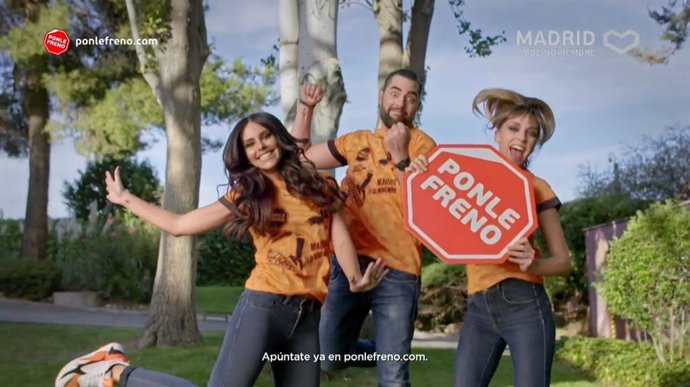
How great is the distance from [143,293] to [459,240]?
32.7 ft

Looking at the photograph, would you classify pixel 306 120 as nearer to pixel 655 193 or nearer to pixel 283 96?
pixel 283 96

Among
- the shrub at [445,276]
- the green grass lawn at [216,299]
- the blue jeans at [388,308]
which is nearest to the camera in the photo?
the blue jeans at [388,308]

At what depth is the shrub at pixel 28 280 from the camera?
12.5 m

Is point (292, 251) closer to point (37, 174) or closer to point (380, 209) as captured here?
point (380, 209)

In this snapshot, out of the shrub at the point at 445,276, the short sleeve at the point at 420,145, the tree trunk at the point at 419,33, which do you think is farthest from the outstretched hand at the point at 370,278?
the shrub at the point at 445,276

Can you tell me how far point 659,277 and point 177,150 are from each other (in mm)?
4309

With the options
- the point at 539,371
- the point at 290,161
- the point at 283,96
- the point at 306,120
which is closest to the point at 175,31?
the point at 283,96

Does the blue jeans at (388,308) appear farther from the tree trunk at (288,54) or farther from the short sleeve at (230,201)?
the tree trunk at (288,54)

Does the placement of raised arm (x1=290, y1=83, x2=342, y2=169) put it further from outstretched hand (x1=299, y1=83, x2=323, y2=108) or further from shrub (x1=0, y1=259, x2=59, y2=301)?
shrub (x1=0, y1=259, x2=59, y2=301)

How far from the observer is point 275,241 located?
2803 millimetres

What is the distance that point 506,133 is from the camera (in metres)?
3.05

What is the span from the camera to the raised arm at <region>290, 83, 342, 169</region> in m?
3.26

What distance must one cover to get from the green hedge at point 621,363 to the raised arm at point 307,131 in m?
3.71

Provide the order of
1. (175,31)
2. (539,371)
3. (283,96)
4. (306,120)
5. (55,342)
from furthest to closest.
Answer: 1. (55,342)
2. (175,31)
3. (283,96)
4. (306,120)
5. (539,371)
